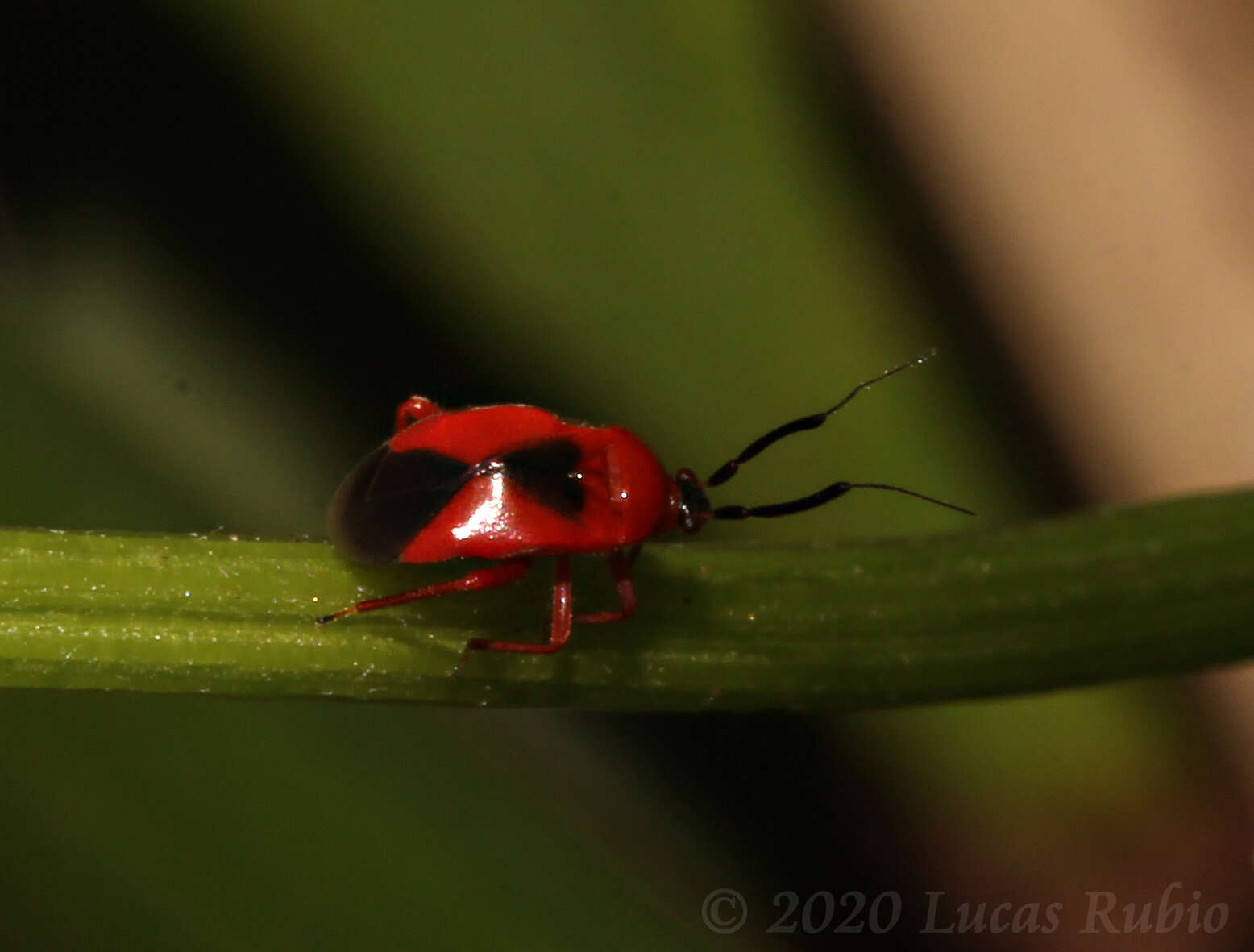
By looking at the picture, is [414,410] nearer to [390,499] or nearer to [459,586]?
[390,499]

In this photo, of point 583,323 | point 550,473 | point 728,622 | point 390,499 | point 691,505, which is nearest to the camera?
point 728,622

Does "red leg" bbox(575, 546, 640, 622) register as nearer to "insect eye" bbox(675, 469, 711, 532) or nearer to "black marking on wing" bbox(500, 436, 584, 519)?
"black marking on wing" bbox(500, 436, 584, 519)

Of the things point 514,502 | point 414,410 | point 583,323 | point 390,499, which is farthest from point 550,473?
point 583,323

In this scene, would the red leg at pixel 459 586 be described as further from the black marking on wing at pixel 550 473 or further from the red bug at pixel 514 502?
the black marking on wing at pixel 550 473

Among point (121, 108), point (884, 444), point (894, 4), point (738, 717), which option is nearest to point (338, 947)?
point (738, 717)

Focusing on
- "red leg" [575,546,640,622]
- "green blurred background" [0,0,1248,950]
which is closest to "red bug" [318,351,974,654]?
"red leg" [575,546,640,622]

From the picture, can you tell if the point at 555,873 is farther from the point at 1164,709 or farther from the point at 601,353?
the point at 1164,709

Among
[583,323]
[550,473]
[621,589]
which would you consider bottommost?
[583,323]
